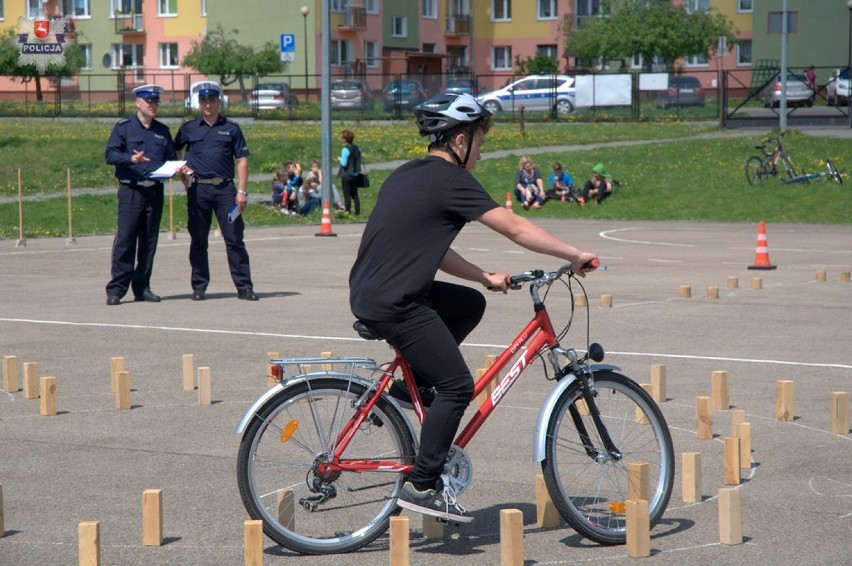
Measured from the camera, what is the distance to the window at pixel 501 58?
9206cm

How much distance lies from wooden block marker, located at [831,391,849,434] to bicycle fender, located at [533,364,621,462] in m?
2.67

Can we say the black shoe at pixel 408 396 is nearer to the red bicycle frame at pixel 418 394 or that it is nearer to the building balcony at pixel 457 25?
the red bicycle frame at pixel 418 394

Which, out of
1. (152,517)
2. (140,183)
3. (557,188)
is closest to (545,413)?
(152,517)

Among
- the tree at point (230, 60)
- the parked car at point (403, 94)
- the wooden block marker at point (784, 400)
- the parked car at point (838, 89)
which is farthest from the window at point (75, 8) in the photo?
the wooden block marker at point (784, 400)

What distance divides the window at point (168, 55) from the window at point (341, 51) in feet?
30.4

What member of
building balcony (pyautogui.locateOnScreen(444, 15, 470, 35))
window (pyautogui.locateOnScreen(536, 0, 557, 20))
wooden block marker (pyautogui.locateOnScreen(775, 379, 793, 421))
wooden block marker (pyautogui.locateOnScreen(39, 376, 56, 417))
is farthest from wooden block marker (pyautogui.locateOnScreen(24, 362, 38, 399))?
window (pyautogui.locateOnScreen(536, 0, 557, 20))

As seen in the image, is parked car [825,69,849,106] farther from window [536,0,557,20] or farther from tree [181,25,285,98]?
window [536,0,557,20]

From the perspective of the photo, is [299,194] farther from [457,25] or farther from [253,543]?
[457,25]

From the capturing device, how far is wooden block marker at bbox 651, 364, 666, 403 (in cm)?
948

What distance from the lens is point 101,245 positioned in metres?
24.0

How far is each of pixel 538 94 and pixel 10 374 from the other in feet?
172

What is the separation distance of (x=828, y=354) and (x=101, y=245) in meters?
15.1

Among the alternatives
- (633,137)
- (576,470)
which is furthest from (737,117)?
(576,470)

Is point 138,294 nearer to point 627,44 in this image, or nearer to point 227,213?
point 227,213
